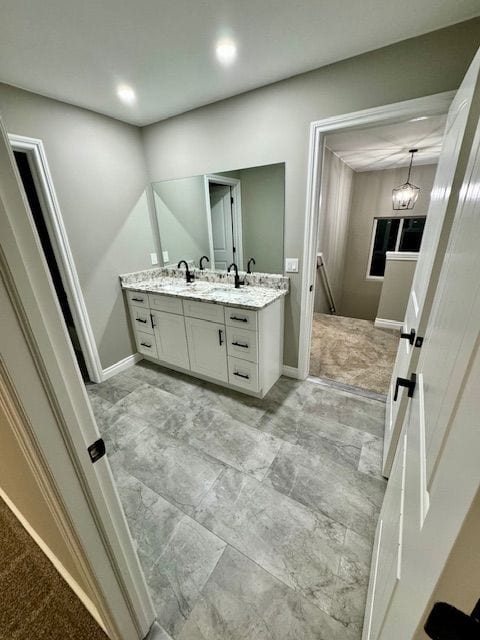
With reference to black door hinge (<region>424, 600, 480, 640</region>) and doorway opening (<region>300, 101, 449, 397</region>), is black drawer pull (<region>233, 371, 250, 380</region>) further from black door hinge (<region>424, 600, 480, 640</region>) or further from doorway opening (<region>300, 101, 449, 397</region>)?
black door hinge (<region>424, 600, 480, 640</region>)

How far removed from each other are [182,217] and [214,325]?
1.33 metres

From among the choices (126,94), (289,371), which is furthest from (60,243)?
(289,371)

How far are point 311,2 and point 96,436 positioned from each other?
79.2 inches

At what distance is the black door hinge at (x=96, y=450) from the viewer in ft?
2.18

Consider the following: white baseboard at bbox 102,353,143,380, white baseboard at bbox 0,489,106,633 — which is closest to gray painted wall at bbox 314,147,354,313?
white baseboard at bbox 102,353,143,380

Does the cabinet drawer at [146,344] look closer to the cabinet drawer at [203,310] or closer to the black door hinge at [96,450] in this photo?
the cabinet drawer at [203,310]

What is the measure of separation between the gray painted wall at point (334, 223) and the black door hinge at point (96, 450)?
3363 mm

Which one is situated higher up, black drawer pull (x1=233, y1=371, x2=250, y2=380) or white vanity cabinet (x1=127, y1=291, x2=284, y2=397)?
white vanity cabinet (x1=127, y1=291, x2=284, y2=397)

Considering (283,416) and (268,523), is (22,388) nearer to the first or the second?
(268,523)

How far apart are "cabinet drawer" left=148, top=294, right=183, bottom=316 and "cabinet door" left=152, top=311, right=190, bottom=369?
2.0 inches

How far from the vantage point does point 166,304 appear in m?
2.43

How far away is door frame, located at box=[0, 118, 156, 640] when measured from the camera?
1.56 ft

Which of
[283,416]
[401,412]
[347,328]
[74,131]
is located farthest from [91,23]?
[347,328]

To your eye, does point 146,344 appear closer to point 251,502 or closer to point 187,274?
point 187,274
